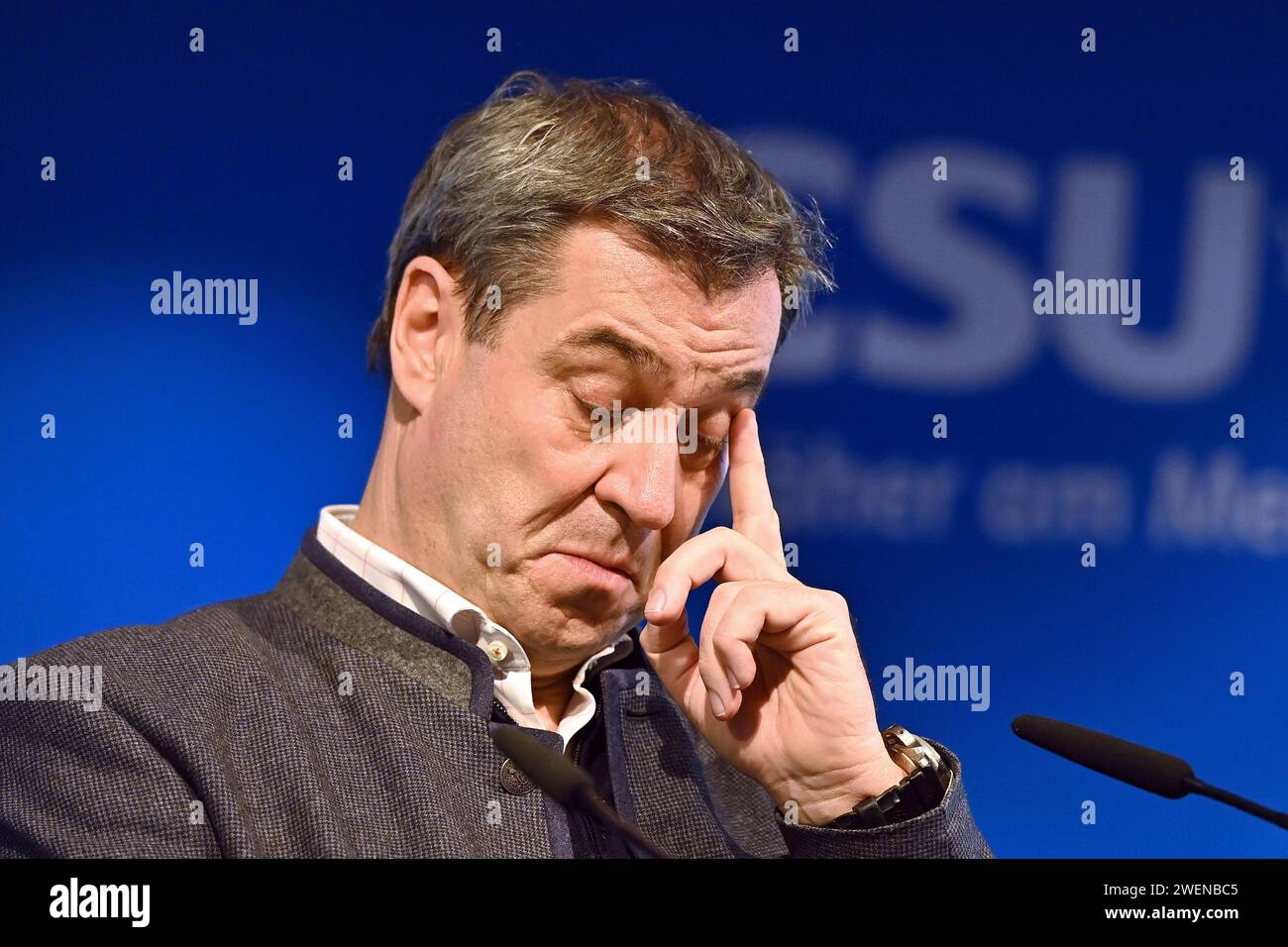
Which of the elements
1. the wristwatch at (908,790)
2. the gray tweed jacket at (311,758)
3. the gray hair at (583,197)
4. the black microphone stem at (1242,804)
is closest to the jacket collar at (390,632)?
the gray tweed jacket at (311,758)

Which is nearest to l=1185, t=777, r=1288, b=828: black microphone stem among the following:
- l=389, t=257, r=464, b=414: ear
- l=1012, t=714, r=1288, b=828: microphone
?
l=1012, t=714, r=1288, b=828: microphone

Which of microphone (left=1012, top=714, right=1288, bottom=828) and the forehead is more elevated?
the forehead

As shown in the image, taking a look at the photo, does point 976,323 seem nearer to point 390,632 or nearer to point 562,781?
point 390,632

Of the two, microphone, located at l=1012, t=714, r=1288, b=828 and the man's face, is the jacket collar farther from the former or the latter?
microphone, located at l=1012, t=714, r=1288, b=828

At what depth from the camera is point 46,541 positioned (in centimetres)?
187

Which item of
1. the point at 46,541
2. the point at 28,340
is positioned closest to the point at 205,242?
the point at 28,340

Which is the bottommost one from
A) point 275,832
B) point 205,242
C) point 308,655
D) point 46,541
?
point 275,832

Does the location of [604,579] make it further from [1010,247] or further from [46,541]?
[1010,247]

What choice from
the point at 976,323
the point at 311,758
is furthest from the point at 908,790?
the point at 976,323

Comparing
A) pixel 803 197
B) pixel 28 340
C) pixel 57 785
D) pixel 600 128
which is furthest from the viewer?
pixel 803 197

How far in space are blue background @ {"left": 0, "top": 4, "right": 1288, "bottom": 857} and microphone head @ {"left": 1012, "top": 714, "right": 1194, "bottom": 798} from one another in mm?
1017

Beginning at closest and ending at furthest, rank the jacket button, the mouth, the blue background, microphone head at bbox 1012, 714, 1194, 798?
microphone head at bbox 1012, 714, 1194, 798
the jacket button
the mouth
the blue background

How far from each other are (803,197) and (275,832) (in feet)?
4.42

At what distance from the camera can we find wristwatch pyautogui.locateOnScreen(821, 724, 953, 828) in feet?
4.95
